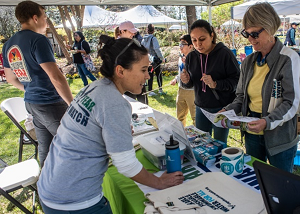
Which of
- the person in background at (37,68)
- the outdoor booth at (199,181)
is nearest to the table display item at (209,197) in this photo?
the outdoor booth at (199,181)

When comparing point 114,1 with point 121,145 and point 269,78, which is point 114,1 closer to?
point 269,78

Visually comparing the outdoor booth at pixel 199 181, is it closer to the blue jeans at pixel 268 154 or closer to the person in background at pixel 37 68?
the blue jeans at pixel 268 154

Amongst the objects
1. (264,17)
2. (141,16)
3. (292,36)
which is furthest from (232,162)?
(141,16)

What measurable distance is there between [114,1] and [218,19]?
59.4ft

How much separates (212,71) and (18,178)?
1.81 meters

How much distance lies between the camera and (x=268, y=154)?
1.55 meters

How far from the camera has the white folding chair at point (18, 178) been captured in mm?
1918

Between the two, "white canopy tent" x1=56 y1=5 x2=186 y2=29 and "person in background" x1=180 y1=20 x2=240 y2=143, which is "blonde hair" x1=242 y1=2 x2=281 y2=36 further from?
"white canopy tent" x1=56 y1=5 x2=186 y2=29

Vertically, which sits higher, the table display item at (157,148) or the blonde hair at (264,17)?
the blonde hair at (264,17)

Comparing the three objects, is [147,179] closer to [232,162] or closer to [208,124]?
[232,162]

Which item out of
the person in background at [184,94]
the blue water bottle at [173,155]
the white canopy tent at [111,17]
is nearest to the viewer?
the blue water bottle at [173,155]

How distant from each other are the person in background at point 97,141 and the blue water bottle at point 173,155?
14cm

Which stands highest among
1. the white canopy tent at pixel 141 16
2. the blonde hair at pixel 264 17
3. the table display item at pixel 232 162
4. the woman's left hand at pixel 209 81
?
the white canopy tent at pixel 141 16

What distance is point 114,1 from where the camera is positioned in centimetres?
393
